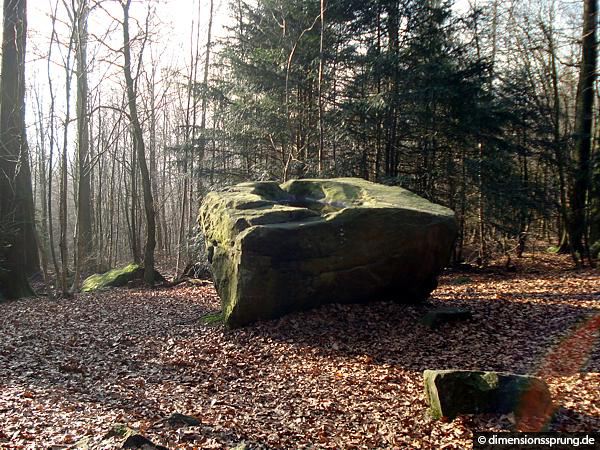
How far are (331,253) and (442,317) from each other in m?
2.44

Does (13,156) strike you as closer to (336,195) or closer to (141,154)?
(141,154)

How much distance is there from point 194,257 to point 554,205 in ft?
41.6

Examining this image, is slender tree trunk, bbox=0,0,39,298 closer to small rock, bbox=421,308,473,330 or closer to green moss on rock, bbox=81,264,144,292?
green moss on rock, bbox=81,264,144,292

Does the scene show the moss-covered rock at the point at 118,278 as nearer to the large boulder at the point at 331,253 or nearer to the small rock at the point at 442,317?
the large boulder at the point at 331,253

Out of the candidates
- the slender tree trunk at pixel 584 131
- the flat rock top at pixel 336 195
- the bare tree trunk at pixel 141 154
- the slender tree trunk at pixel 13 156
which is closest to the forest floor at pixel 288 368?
the flat rock top at pixel 336 195

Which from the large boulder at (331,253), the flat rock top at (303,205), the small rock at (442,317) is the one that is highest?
the flat rock top at (303,205)

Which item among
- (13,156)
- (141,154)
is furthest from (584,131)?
(13,156)

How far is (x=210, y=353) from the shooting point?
803 centimetres

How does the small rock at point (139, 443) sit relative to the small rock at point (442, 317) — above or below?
below

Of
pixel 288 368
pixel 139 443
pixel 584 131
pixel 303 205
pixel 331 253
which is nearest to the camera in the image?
pixel 139 443

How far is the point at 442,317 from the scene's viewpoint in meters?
8.23

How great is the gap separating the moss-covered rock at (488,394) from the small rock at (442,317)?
3184 mm

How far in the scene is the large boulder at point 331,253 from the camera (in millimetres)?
8523

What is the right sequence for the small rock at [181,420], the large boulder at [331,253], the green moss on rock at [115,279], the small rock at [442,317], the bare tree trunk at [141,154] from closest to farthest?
the small rock at [181,420] → the small rock at [442,317] → the large boulder at [331,253] → the bare tree trunk at [141,154] → the green moss on rock at [115,279]
